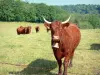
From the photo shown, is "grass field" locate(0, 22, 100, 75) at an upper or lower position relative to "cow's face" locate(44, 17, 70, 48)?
lower

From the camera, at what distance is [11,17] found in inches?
3083

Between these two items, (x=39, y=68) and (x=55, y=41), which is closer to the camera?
(x=55, y=41)

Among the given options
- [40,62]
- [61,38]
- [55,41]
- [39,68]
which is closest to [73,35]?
[61,38]

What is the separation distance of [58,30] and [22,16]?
74.2 m

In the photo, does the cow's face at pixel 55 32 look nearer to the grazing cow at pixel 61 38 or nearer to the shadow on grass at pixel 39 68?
the grazing cow at pixel 61 38

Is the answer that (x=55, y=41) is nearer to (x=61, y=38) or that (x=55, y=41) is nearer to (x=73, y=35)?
(x=61, y=38)

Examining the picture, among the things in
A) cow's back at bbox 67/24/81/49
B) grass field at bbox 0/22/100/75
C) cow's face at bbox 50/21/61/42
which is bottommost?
grass field at bbox 0/22/100/75

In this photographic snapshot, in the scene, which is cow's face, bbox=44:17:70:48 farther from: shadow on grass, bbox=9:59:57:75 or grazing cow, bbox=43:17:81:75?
shadow on grass, bbox=9:59:57:75

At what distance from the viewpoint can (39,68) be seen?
9430mm

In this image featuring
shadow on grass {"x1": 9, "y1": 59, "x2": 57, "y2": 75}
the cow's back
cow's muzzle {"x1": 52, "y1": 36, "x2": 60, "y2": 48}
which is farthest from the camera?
shadow on grass {"x1": 9, "y1": 59, "x2": 57, "y2": 75}

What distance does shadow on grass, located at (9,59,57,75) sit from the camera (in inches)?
349

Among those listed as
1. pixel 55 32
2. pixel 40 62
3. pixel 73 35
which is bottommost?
pixel 40 62

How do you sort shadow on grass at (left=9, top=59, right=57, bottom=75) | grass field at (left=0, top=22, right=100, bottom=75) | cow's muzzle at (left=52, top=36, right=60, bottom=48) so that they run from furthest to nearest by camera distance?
1. grass field at (left=0, top=22, right=100, bottom=75)
2. shadow on grass at (left=9, top=59, right=57, bottom=75)
3. cow's muzzle at (left=52, top=36, right=60, bottom=48)

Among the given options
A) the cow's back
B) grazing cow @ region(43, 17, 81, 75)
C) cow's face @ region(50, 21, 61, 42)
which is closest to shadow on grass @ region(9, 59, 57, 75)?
grazing cow @ region(43, 17, 81, 75)
